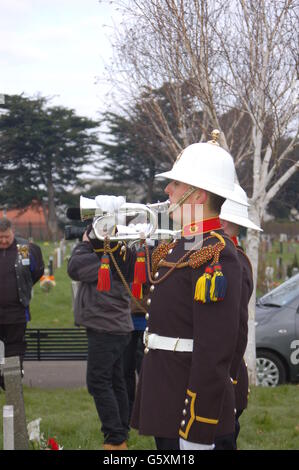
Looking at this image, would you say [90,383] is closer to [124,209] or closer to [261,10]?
[124,209]

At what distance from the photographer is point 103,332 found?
19.7ft

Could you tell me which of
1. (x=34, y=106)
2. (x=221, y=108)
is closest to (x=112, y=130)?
(x=34, y=106)

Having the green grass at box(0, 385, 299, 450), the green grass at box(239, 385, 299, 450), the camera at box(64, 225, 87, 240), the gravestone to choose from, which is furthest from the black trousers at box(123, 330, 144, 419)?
the gravestone

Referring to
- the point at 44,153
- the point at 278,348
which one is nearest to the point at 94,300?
the point at 278,348

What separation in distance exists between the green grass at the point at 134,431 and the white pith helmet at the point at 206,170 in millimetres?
3084

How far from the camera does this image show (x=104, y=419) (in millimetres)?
6000

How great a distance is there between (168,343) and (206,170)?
0.82 meters

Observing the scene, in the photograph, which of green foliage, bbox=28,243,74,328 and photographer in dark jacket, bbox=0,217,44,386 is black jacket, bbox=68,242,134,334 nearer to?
photographer in dark jacket, bbox=0,217,44,386

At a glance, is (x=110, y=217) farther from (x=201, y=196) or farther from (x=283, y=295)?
(x=283, y=295)

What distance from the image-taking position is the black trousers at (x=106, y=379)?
593 cm

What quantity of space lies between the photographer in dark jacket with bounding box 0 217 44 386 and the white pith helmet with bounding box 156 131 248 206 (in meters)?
4.35

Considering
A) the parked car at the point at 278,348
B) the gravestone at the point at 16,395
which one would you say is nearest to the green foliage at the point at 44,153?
the parked car at the point at 278,348

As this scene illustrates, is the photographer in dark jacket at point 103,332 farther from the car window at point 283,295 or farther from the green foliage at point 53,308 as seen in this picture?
the green foliage at point 53,308
